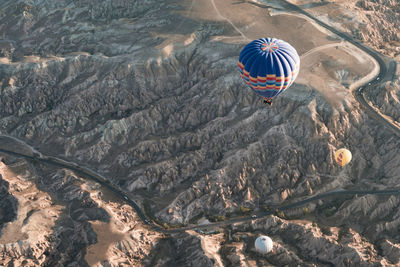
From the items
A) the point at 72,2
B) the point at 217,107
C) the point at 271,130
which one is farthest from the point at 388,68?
the point at 72,2

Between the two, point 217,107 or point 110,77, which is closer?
point 217,107

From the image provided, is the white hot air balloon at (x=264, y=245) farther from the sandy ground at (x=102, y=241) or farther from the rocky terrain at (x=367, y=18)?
the rocky terrain at (x=367, y=18)

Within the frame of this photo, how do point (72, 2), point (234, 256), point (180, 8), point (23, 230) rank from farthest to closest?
1. point (72, 2)
2. point (180, 8)
3. point (23, 230)
4. point (234, 256)

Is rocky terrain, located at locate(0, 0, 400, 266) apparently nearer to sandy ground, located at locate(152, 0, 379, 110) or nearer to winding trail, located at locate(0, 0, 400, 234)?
sandy ground, located at locate(152, 0, 379, 110)

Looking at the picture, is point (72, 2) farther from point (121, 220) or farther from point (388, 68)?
point (388, 68)

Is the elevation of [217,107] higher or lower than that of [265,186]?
higher

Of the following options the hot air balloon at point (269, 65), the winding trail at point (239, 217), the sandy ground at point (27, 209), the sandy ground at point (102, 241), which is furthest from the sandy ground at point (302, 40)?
the sandy ground at point (102, 241)

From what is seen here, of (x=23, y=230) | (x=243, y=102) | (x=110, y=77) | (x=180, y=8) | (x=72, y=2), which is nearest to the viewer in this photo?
(x=23, y=230)
